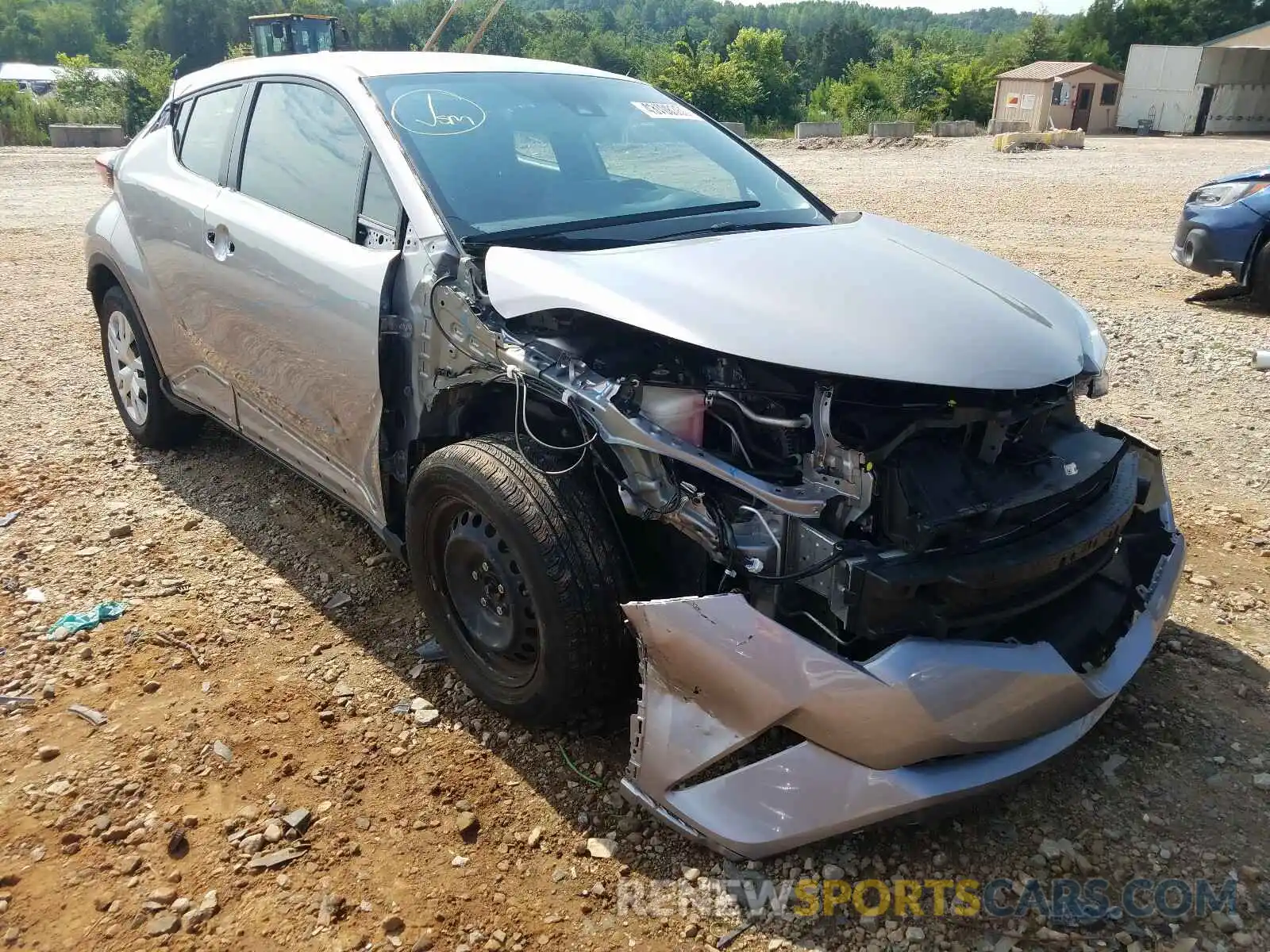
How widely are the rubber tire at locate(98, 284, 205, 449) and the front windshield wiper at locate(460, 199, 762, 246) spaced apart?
2326 millimetres

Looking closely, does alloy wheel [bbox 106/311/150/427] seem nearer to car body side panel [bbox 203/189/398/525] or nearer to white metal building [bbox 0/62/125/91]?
car body side panel [bbox 203/189/398/525]

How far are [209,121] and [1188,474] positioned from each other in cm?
452

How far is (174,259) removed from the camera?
3965mm

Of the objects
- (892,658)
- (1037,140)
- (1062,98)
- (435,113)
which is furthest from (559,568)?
(1062,98)

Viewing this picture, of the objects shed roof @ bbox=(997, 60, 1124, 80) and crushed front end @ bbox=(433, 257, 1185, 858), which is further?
shed roof @ bbox=(997, 60, 1124, 80)

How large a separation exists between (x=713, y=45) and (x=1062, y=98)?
43.3 metres

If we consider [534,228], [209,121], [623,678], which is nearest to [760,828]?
[623,678]

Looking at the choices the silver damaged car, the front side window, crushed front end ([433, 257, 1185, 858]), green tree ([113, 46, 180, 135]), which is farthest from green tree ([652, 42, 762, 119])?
crushed front end ([433, 257, 1185, 858])

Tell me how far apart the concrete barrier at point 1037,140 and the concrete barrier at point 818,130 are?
561cm

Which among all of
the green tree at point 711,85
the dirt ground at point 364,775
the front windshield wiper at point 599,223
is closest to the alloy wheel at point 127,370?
the dirt ground at point 364,775

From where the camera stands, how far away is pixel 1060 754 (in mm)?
2330

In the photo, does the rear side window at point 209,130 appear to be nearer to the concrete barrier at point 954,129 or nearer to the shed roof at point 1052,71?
the concrete barrier at point 954,129

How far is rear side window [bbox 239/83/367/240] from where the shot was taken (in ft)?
10.5

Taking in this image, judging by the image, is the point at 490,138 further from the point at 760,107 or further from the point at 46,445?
the point at 760,107
